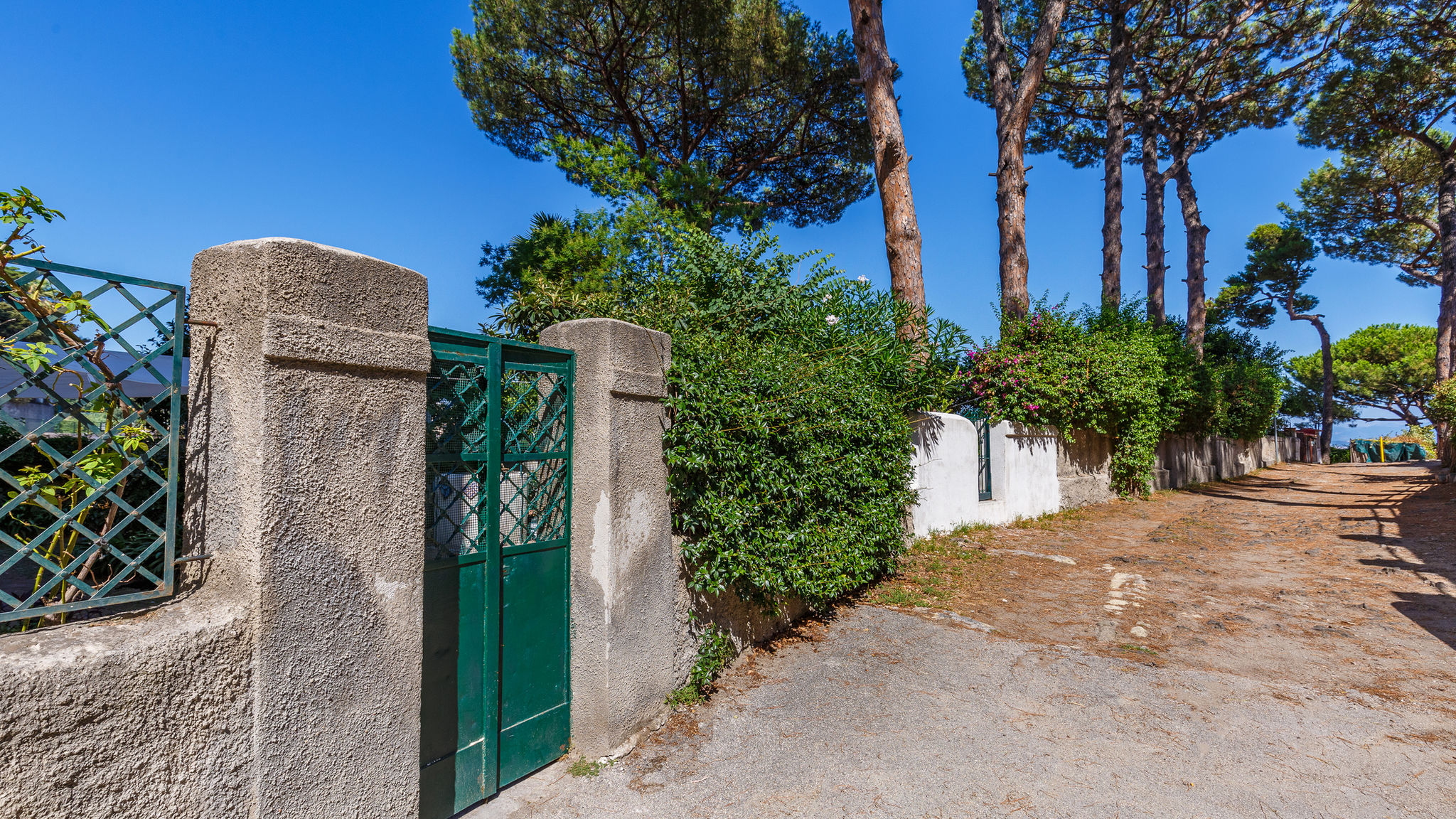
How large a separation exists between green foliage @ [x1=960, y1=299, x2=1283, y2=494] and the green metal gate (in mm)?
8206

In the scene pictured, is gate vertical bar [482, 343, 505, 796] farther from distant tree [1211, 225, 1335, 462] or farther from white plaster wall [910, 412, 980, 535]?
distant tree [1211, 225, 1335, 462]

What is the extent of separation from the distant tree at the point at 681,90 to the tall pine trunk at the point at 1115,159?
17.9ft

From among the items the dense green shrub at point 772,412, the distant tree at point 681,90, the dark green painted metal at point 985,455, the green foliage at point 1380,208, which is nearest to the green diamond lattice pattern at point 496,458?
the dense green shrub at point 772,412

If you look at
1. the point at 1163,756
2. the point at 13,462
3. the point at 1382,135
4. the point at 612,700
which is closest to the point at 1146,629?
the point at 1163,756

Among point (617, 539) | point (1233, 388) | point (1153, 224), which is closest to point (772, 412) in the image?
point (617, 539)

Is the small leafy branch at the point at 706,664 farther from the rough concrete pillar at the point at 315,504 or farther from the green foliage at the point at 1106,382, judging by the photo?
the green foliage at the point at 1106,382

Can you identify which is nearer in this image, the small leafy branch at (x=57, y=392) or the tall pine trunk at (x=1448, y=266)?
the small leafy branch at (x=57, y=392)

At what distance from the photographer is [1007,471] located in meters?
9.50

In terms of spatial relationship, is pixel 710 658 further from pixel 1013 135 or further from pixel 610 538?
pixel 1013 135

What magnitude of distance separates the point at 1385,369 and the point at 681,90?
125ft

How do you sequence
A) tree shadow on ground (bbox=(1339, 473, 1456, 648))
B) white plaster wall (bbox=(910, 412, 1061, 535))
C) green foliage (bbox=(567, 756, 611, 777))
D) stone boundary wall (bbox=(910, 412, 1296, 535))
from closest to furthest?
green foliage (bbox=(567, 756, 611, 777)), tree shadow on ground (bbox=(1339, 473, 1456, 648)), white plaster wall (bbox=(910, 412, 1061, 535)), stone boundary wall (bbox=(910, 412, 1296, 535))

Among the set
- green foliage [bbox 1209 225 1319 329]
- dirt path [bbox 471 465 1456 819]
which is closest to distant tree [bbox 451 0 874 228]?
dirt path [bbox 471 465 1456 819]

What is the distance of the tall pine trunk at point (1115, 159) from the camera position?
14.7m

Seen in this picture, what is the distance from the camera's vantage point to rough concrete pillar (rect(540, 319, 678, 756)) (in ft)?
10.3
